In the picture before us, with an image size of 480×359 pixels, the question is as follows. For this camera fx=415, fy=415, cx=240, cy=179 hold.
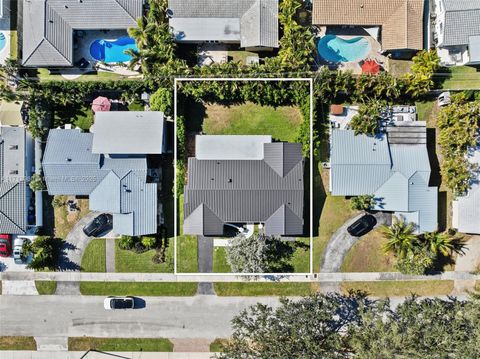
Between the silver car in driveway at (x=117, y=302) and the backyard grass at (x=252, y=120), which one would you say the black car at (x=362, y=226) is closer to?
the backyard grass at (x=252, y=120)

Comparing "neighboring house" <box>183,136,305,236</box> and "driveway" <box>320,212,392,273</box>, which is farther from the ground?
"neighboring house" <box>183,136,305,236</box>

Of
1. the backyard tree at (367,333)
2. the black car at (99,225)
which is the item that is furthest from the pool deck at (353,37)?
the black car at (99,225)

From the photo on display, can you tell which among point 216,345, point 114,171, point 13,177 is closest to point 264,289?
point 216,345

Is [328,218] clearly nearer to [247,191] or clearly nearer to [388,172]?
[388,172]

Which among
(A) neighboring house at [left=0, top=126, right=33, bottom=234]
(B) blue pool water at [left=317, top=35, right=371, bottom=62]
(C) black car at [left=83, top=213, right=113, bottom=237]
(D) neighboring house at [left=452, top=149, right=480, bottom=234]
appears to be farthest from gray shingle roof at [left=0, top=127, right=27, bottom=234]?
(D) neighboring house at [left=452, top=149, right=480, bottom=234]

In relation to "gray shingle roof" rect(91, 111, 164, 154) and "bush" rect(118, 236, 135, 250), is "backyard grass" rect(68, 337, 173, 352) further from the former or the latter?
"gray shingle roof" rect(91, 111, 164, 154)
